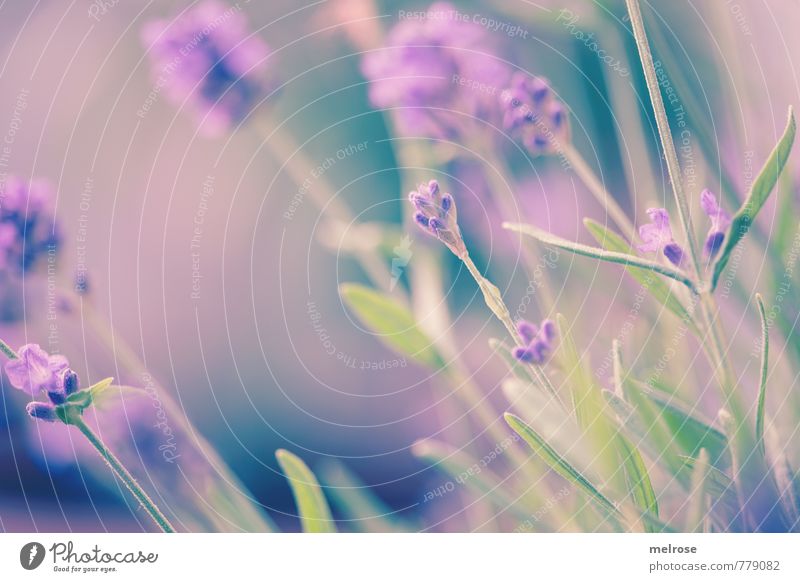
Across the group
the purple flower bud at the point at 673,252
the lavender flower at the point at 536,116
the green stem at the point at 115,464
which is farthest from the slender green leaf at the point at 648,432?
the green stem at the point at 115,464

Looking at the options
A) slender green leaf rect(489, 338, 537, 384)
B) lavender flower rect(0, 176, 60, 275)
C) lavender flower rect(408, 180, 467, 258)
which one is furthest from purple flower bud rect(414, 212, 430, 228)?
lavender flower rect(0, 176, 60, 275)

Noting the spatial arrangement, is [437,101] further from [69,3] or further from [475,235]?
[69,3]

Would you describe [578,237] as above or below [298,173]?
below

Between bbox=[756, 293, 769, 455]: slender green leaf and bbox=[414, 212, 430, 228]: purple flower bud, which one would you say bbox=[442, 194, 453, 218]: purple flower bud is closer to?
bbox=[414, 212, 430, 228]: purple flower bud

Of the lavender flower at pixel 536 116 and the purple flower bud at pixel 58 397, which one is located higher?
the lavender flower at pixel 536 116

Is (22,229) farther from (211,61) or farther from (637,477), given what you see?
(637,477)

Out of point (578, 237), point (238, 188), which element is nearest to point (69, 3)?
point (238, 188)
